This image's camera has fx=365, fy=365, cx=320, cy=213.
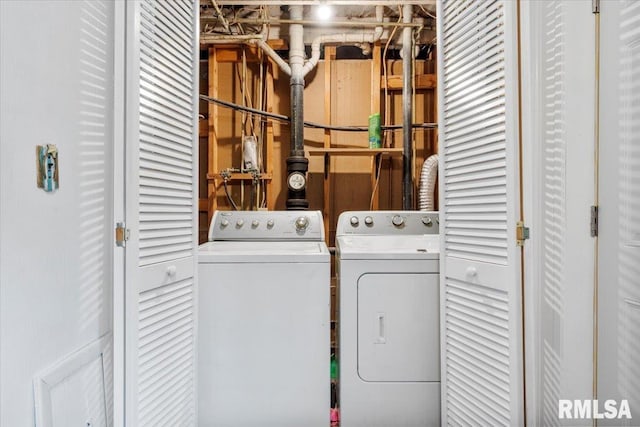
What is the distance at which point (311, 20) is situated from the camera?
288 centimetres

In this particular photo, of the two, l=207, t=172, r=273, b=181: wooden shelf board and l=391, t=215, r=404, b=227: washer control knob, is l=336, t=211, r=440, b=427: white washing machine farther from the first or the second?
l=207, t=172, r=273, b=181: wooden shelf board

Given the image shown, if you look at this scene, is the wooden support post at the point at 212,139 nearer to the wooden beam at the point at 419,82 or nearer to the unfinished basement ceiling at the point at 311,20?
the unfinished basement ceiling at the point at 311,20

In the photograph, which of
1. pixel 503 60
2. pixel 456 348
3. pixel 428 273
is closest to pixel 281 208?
pixel 428 273

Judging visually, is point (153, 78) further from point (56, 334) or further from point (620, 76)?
point (620, 76)

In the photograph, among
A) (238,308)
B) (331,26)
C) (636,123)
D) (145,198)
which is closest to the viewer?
(636,123)

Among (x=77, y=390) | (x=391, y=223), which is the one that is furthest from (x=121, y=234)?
(x=391, y=223)

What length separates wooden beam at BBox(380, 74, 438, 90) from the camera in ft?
10.0

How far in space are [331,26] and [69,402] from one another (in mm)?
2983

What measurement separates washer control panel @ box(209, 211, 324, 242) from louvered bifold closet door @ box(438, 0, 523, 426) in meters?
0.95

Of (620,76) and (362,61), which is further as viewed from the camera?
(362,61)

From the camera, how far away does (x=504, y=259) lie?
1.39 metres

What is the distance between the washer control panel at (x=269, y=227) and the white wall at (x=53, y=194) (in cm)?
104

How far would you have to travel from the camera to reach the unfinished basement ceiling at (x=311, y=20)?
287 centimetres

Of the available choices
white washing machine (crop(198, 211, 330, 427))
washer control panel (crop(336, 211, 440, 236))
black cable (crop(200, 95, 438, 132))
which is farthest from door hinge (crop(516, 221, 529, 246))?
black cable (crop(200, 95, 438, 132))
